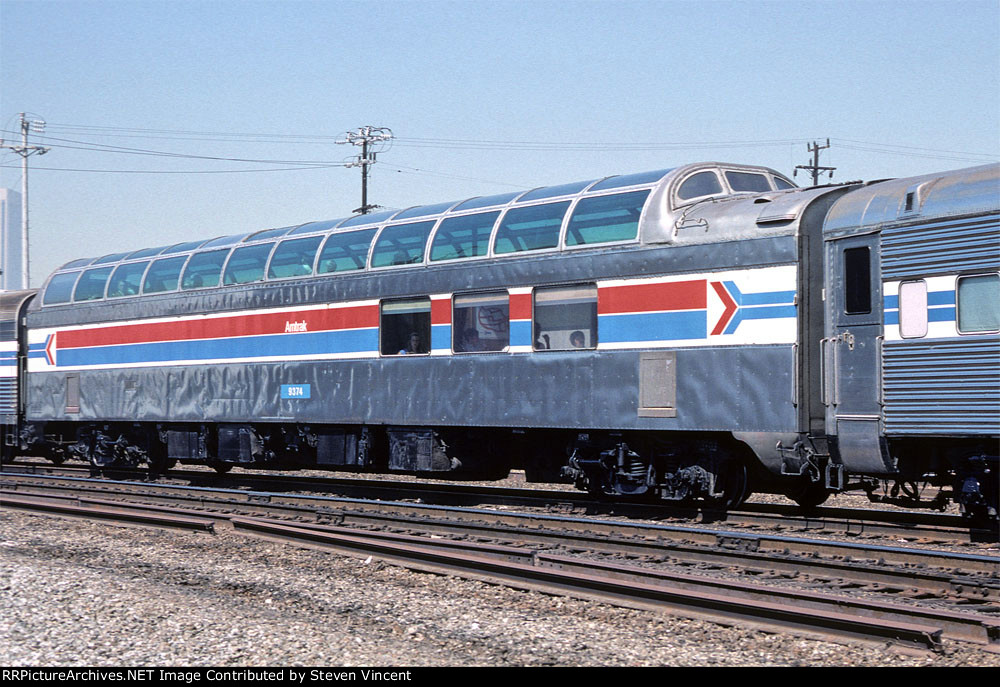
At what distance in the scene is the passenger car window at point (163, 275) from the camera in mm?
18969

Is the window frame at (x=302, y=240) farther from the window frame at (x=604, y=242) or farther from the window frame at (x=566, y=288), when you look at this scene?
the window frame at (x=604, y=242)

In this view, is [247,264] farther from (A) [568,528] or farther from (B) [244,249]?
(A) [568,528]

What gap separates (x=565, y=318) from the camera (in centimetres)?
1368

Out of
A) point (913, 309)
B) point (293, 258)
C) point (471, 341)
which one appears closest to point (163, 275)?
point (293, 258)

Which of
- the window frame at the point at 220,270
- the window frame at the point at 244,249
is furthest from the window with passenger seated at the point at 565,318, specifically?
the window frame at the point at 220,270

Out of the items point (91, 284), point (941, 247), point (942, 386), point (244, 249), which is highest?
point (244, 249)

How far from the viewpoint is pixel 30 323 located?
71.1 feet

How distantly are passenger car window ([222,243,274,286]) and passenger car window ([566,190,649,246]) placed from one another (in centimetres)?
599

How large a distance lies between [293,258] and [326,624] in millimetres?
9649

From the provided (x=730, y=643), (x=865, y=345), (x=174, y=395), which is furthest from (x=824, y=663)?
(x=174, y=395)

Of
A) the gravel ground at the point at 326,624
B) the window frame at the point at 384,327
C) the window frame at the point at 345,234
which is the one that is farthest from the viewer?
the window frame at the point at 345,234

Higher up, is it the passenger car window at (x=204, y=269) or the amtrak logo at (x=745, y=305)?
the passenger car window at (x=204, y=269)

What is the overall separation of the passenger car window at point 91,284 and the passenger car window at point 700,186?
38.0 ft
